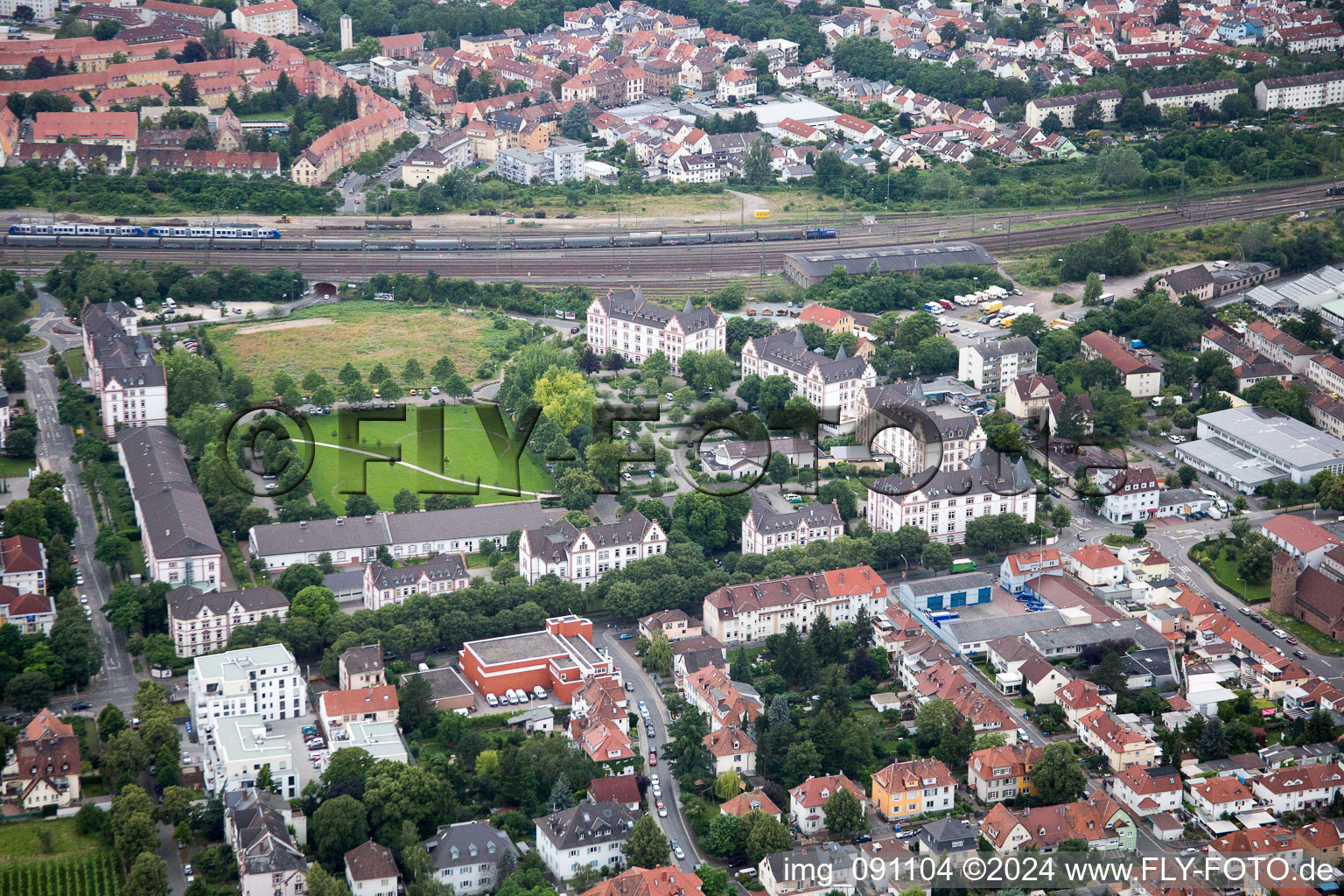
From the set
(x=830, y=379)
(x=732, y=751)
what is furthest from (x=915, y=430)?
(x=732, y=751)

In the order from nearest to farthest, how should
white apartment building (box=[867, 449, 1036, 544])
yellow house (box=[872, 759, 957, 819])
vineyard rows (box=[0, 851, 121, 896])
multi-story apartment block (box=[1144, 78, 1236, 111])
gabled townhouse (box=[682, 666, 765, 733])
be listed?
vineyard rows (box=[0, 851, 121, 896])
yellow house (box=[872, 759, 957, 819])
gabled townhouse (box=[682, 666, 765, 733])
white apartment building (box=[867, 449, 1036, 544])
multi-story apartment block (box=[1144, 78, 1236, 111])

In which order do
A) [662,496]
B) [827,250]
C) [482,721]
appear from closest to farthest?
[482,721]
[662,496]
[827,250]

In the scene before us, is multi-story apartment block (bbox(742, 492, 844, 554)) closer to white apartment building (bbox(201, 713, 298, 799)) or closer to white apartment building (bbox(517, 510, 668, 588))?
white apartment building (bbox(517, 510, 668, 588))

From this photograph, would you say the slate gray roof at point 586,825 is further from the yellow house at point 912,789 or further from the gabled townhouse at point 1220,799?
the gabled townhouse at point 1220,799

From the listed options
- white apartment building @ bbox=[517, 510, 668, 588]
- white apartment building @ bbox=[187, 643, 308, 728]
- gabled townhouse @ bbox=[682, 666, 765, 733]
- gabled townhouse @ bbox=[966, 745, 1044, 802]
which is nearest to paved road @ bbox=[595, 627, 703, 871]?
gabled townhouse @ bbox=[682, 666, 765, 733]

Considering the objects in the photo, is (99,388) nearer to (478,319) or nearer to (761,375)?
(478,319)

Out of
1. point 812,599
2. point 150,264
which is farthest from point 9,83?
point 812,599

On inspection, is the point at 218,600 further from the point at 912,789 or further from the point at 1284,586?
the point at 1284,586
